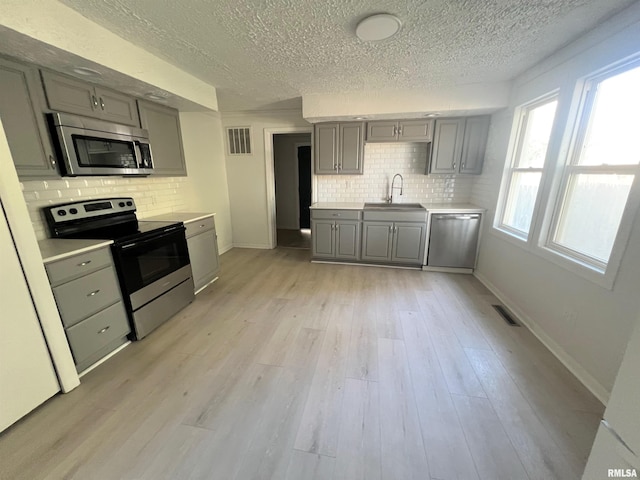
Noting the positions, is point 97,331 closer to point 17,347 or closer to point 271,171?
point 17,347

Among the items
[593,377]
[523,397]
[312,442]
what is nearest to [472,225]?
[593,377]

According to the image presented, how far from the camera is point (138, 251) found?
2207 millimetres

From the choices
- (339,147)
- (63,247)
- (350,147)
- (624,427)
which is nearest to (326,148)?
(339,147)

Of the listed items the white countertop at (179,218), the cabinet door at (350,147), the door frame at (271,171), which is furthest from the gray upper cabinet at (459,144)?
the white countertop at (179,218)

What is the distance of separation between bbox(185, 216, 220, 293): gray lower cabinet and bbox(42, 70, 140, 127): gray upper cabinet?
118 cm

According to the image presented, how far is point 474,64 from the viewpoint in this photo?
2.54m

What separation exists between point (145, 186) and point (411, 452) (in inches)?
139

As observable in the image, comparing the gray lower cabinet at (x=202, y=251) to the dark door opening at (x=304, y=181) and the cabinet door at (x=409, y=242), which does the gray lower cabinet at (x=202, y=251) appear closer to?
the cabinet door at (x=409, y=242)

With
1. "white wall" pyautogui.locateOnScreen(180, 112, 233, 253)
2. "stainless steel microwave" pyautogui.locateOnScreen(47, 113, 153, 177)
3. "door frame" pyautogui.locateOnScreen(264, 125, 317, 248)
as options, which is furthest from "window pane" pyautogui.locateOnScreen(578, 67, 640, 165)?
"white wall" pyautogui.locateOnScreen(180, 112, 233, 253)

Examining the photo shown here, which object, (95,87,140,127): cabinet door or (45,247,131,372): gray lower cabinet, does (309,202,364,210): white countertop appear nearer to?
(95,87,140,127): cabinet door

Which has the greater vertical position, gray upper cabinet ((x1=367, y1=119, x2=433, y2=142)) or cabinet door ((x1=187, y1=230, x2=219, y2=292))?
gray upper cabinet ((x1=367, y1=119, x2=433, y2=142))

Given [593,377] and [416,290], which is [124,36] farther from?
[593,377]

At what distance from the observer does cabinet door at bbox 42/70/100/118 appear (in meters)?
1.88

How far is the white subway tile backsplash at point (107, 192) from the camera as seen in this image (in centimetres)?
203
